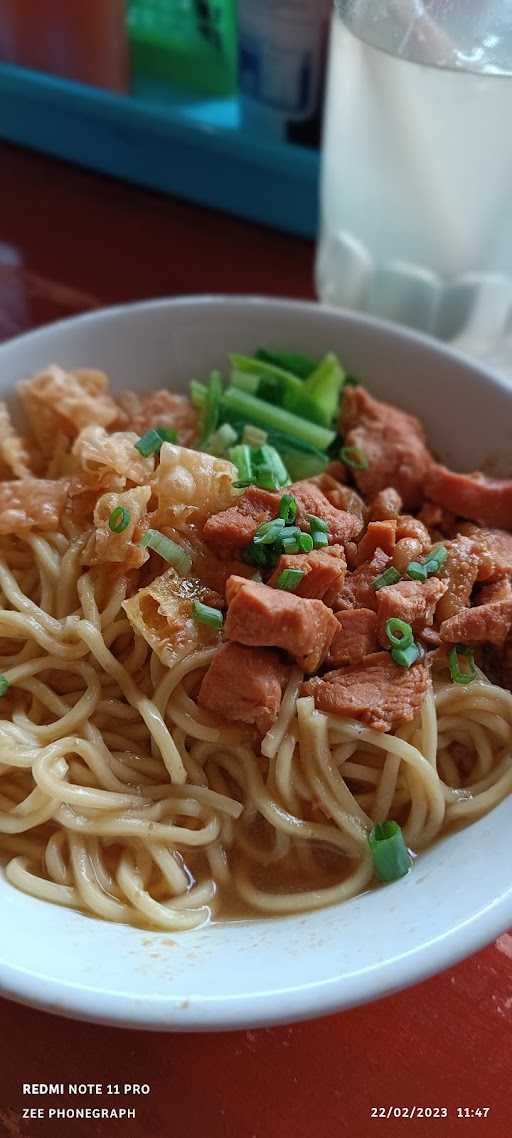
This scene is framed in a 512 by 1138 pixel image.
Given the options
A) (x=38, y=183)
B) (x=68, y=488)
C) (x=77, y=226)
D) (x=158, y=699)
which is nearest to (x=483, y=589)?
(x=158, y=699)

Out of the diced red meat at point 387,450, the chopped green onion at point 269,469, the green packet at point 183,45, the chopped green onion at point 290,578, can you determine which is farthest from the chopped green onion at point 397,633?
the green packet at point 183,45

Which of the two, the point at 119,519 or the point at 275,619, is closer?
the point at 275,619

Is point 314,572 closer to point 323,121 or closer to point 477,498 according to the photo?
point 477,498

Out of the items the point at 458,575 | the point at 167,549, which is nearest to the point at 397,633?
the point at 458,575

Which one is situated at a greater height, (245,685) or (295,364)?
(295,364)

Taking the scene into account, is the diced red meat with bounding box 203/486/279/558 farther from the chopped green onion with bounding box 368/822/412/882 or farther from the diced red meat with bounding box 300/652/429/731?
the chopped green onion with bounding box 368/822/412/882

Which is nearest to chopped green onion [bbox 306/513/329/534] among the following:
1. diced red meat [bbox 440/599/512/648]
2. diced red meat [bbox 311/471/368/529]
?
diced red meat [bbox 311/471/368/529]
